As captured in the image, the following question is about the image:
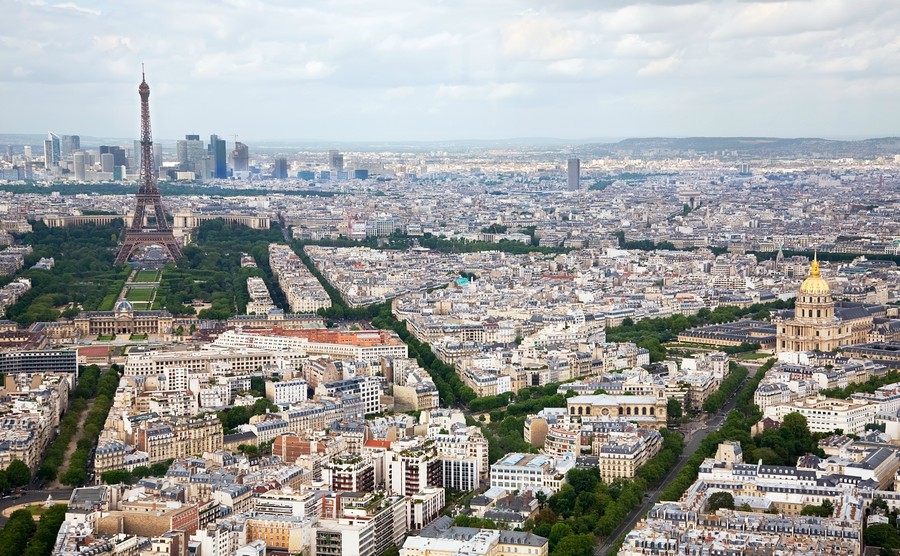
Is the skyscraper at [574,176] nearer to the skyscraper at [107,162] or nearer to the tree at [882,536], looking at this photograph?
the skyscraper at [107,162]

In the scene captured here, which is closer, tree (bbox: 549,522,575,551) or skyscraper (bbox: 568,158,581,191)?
tree (bbox: 549,522,575,551)

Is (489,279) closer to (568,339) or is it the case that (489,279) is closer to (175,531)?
(568,339)

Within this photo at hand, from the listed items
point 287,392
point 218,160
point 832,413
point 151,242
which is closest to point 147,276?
point 151,242

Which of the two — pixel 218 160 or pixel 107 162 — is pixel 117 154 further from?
pixel 218 160

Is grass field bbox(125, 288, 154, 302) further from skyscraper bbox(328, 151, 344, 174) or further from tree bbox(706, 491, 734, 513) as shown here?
skyscraper bbox(328, 151, 344, 174)

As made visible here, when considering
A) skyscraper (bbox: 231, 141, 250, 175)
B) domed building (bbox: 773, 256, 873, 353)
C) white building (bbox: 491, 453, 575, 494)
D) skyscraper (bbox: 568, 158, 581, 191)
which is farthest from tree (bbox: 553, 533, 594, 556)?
skyscraper (bbox: 231, 141, 250, 175)

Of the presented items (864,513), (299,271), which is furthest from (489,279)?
(864,513)
